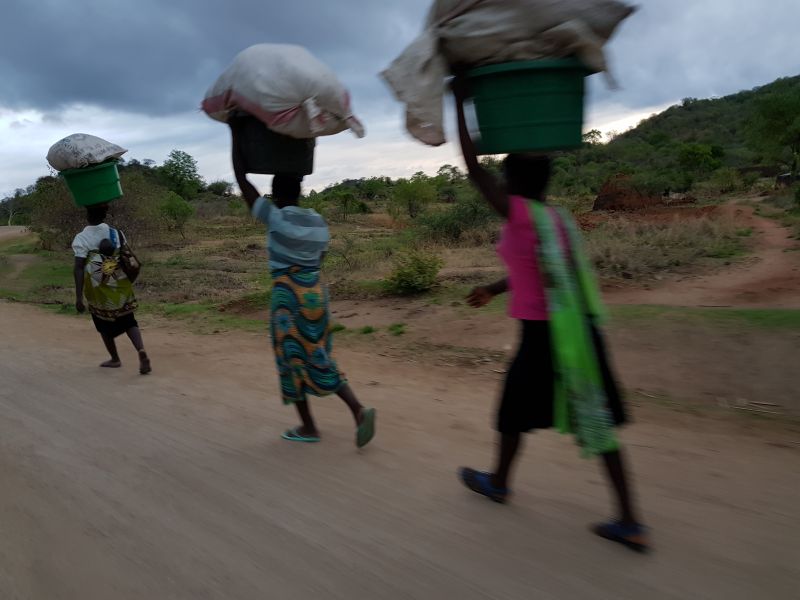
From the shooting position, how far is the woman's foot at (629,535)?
90.7 inches

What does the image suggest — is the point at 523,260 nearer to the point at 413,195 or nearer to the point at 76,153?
the point at 76,153

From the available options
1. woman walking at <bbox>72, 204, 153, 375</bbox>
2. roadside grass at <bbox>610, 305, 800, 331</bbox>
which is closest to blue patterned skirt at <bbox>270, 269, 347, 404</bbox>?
woman walking at <bbox>72, 204, 153, 375</bbox>

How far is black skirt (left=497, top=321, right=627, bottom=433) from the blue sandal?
37 centimetres

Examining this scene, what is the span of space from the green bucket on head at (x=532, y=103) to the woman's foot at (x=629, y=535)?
1468 millimetres

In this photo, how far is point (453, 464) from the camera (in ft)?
10.5

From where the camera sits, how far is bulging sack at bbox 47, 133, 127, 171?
15.4 ft

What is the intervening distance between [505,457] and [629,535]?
0.57 m

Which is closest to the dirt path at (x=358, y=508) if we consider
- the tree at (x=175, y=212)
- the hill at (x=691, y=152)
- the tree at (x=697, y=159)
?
the hill at (x=691, y=152)

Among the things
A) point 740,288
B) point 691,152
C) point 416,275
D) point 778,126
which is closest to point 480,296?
point 416,275

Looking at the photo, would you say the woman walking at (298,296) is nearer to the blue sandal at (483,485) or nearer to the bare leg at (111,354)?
the blue sandal at (483,485)

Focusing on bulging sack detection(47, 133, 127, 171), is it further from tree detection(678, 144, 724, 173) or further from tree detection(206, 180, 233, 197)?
tree detection(206, 180, 233, 197)

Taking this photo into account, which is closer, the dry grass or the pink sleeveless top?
the pink sleeveless top

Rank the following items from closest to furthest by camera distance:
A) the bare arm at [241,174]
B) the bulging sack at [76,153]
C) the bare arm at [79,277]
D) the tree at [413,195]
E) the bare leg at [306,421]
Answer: the bare arm at [241,174] → the bare leg at [306,421] → the bulging sack at [76,153] → the bare arm at [79,277] → the tree at [413,195]

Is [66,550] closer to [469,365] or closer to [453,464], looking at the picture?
[453,464]
